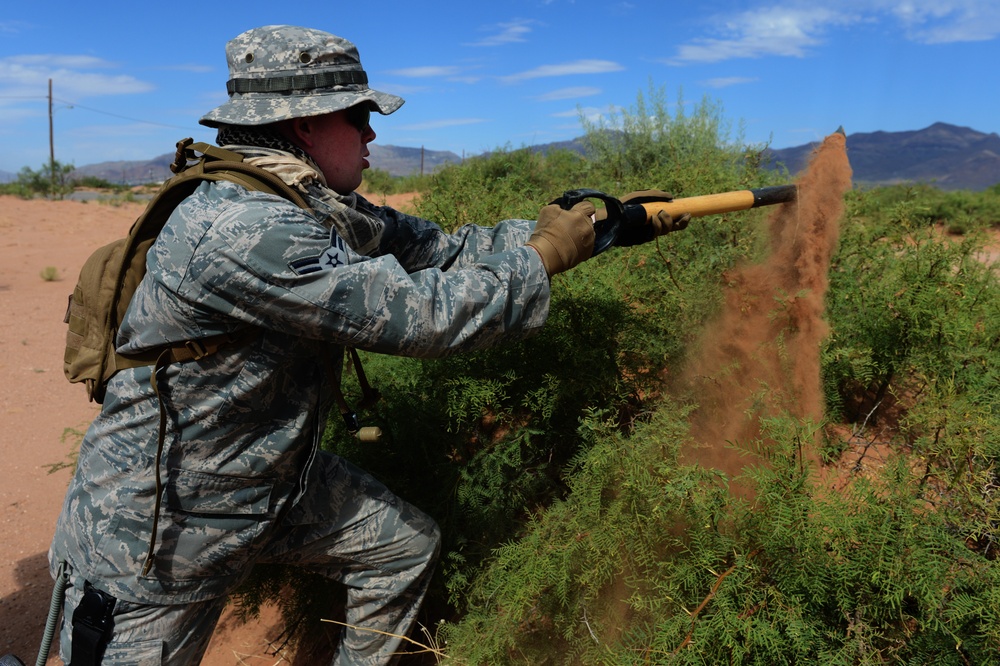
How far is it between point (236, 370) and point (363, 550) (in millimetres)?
878

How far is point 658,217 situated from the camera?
8.78 feet

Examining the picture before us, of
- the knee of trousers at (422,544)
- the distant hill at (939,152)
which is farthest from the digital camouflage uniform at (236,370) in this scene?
the distant hill at (939,152)

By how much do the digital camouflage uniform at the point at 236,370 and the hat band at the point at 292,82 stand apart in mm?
40

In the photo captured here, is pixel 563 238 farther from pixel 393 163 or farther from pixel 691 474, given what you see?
pixel 393 163

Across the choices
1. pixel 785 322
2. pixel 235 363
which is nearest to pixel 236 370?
pixel 235 363

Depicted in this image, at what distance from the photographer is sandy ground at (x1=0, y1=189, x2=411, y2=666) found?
367 cm

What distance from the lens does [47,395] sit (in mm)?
6773

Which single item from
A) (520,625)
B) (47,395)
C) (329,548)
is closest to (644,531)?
(520,625)

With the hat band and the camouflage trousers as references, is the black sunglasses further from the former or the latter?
the camouflage trousers

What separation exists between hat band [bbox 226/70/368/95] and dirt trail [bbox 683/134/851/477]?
1.74 metres

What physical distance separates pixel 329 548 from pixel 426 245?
1228 mm

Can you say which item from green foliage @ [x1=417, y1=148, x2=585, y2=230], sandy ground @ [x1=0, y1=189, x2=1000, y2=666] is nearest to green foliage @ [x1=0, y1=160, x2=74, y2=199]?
sandy ground @ [x1=0, y1=189, x2=1000, y2=666]

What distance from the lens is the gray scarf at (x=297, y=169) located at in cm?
225

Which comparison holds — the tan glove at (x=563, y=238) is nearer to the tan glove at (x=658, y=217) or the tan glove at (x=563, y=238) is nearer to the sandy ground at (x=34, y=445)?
the tan glove at (x=658, y=217)
